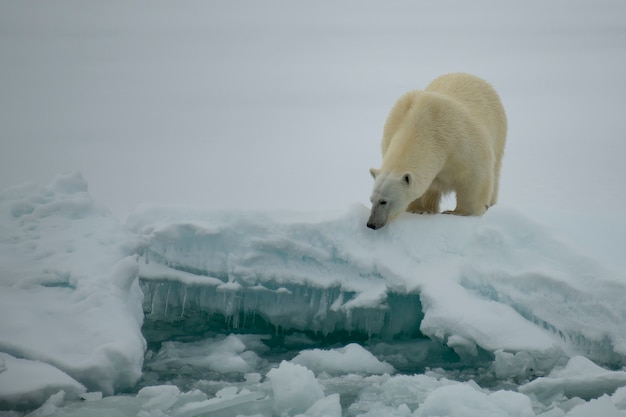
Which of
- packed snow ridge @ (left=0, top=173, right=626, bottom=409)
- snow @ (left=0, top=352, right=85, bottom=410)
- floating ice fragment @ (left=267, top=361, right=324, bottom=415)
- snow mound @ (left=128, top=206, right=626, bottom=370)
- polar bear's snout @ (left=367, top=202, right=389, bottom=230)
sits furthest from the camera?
polar bear's snout @ (left=367, top=202, right=389, bottom=230)

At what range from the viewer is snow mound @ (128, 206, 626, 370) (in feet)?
12.8

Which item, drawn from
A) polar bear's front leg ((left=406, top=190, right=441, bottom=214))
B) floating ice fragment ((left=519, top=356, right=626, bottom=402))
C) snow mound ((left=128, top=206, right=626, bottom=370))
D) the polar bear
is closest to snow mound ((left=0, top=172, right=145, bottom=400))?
snow mound ((left=128, top=206, right=626, bottom=370))

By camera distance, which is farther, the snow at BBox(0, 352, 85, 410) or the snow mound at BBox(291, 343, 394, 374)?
the snow mound at BBox(291, 343, 394, 374)

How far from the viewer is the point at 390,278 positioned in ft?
14.3

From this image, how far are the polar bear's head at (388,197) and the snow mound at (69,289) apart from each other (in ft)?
4.44

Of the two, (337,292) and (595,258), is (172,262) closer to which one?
(337,292)

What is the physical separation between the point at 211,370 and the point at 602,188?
4.73m

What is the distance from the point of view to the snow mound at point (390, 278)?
3.89 meters

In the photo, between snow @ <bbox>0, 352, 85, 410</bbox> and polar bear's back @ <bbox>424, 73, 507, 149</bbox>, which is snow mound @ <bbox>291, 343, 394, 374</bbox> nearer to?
snow @ <bbox>0, 352, 85, 410</bbox>

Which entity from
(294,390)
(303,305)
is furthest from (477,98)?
(294,390)

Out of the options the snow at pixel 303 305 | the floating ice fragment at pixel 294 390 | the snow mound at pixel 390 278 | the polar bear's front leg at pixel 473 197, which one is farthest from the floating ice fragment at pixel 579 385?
the polar bear's front leg at pixel 473 197

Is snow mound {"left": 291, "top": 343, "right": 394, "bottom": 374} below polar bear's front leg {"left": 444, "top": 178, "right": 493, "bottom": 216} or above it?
below

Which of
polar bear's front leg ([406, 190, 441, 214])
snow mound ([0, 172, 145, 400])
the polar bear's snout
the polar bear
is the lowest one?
snow mound ([0, 172, 145, 400])

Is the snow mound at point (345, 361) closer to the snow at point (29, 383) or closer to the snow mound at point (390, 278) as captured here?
the snow mound at point (390, 278)
